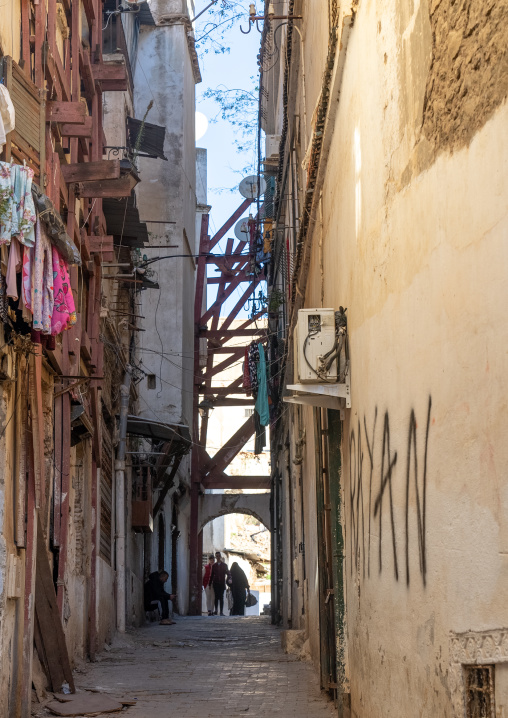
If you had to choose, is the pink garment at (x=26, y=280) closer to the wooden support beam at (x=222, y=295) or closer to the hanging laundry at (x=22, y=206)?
the hanging laundry at (x=22, y=206)

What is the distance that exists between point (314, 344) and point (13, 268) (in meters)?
2.25

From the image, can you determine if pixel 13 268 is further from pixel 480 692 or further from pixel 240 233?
pixel 240 233

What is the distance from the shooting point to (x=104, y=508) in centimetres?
1445

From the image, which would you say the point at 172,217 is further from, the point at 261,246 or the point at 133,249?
the point at 133,249

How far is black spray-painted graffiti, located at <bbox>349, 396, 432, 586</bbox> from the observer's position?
13.0ft

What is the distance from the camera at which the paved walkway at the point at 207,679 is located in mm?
7695

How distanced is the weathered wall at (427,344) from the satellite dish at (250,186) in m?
19.6

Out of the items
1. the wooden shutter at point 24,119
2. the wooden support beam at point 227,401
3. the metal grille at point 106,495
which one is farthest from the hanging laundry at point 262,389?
the wooden shutter at point 24,119

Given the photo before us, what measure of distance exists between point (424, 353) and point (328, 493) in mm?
4031

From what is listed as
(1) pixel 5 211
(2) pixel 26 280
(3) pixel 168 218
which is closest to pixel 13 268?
(2) pixel 26 280

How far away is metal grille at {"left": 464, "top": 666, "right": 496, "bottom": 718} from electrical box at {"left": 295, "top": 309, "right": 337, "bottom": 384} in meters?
3.44

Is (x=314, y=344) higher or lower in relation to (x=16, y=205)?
lower

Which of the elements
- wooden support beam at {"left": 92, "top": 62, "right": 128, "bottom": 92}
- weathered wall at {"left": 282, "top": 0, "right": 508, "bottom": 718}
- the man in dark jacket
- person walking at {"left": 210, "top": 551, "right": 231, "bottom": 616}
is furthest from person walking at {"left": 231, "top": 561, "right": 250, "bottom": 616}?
weathered wall at {"left": 282, "top": 0, "right": 508, "bottom": 718}

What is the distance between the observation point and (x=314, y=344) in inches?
263
